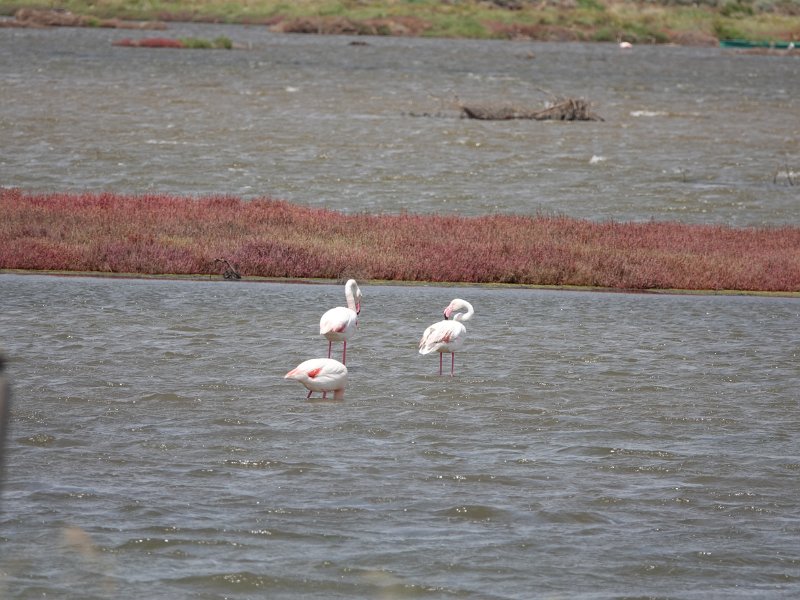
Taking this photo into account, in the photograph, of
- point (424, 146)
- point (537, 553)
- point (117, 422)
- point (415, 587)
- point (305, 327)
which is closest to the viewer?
point (415, 587)

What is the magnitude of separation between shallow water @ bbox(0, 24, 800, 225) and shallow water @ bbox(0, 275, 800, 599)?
44.0ft

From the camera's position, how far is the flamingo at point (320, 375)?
13188 mm

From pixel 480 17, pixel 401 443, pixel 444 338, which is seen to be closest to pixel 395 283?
pixel 444 338

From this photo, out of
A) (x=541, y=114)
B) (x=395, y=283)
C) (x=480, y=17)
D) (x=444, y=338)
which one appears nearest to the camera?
(x=444, y=338)

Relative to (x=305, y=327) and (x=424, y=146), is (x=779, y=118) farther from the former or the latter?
(x=305, y=327)

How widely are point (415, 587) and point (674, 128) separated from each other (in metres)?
46.4

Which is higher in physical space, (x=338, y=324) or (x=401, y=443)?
(x=338, y=324)

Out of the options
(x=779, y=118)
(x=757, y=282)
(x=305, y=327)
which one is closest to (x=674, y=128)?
(x=779, y=118)

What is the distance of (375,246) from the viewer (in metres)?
22.7

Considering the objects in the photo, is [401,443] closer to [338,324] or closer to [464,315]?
[338,324]

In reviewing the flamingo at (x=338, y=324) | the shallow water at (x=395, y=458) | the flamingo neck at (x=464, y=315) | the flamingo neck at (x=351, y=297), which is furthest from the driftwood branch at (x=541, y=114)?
the flamingo at (x=338, y=324)

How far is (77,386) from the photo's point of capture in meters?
14.0

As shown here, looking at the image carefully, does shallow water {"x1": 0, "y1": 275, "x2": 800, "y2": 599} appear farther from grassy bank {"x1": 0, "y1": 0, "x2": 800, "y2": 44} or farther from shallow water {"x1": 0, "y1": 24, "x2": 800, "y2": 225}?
grassy bank {"x1": 0, "y1": 0, "x2": 800, "y2": 44}

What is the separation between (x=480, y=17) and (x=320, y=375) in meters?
134
